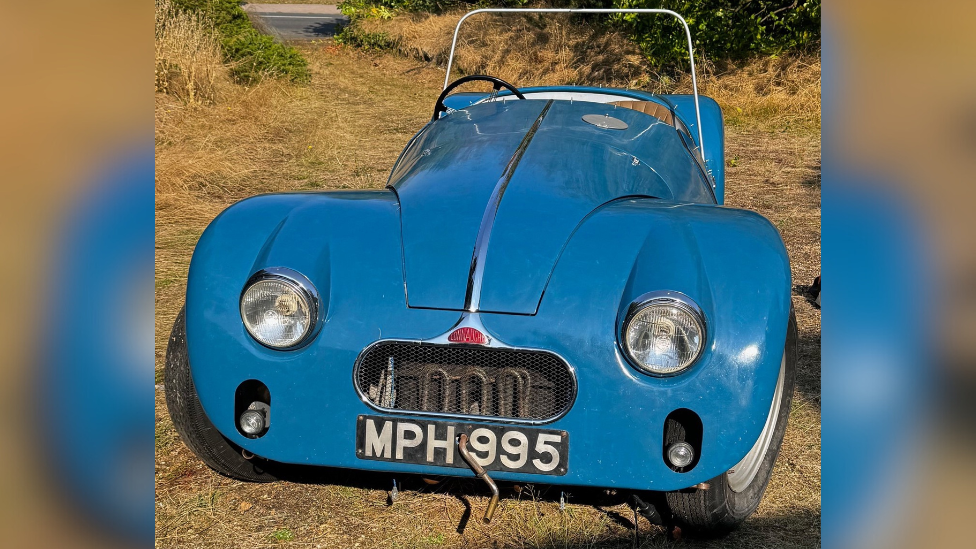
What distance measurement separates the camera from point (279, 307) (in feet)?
8.13

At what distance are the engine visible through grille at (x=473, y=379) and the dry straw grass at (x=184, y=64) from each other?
7.89m

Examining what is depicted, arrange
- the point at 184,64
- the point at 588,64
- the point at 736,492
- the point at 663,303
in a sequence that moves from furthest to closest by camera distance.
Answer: the point at 588,64
the point at 184,64
the point at 736,492
the point at 663,303

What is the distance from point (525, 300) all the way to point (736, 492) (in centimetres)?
98

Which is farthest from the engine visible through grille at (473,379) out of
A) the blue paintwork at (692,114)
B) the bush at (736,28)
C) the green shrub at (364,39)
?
the green shrub at (364,39)

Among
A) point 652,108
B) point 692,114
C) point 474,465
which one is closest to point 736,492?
point 474,465

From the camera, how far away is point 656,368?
232cm

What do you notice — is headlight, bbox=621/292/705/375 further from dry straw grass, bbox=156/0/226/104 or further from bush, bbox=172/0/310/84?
bush, bbox=172/0/310/84

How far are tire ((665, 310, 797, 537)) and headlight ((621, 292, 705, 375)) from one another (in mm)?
492

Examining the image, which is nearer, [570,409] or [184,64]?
[570,409]

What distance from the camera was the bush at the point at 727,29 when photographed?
1067 cm

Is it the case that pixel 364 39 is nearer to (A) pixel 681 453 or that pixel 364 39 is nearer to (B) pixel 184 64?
(B) pixel 184 64

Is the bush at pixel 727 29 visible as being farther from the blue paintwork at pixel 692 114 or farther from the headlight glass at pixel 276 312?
the headlight glass at pixel 276 312
